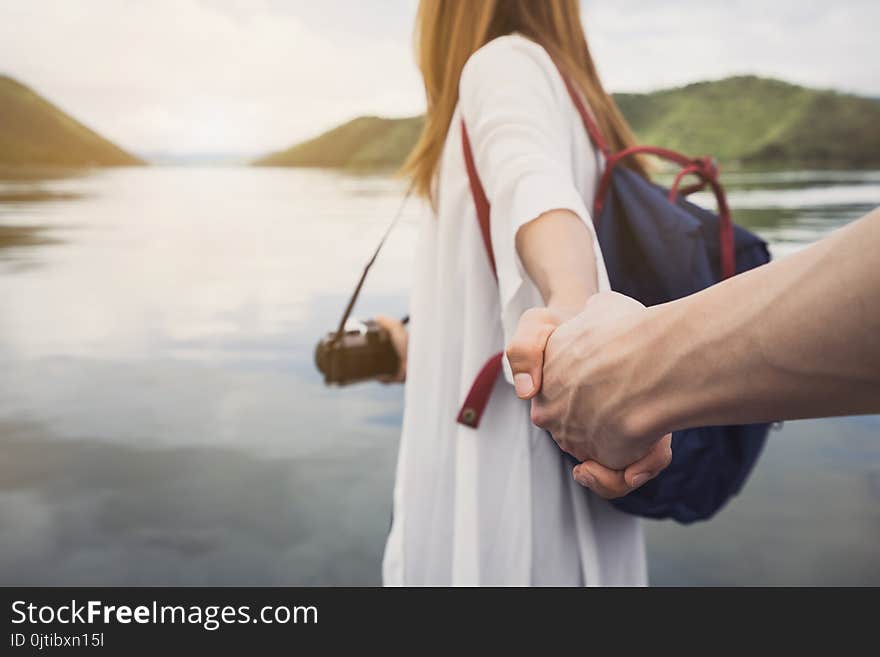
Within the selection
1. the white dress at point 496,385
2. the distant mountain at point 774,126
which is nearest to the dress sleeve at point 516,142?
the white dress at point 496,385

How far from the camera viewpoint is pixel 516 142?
2.59 ft

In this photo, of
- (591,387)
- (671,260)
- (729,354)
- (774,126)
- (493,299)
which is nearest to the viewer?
(729,354)

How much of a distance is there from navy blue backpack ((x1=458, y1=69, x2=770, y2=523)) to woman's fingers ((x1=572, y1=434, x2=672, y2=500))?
0.18 m

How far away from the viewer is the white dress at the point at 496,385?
2.63 ft

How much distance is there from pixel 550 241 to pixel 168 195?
1869 cm

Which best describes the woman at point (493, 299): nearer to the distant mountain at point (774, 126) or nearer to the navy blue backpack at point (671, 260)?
the navy blue backpack at point (671, 260)

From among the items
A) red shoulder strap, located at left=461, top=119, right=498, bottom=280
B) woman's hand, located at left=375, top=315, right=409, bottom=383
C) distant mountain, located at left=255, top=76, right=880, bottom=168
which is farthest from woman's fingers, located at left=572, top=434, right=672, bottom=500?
distant mountain, located at left=255, top=76, right=880, bottom=168

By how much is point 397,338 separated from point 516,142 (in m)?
0.52

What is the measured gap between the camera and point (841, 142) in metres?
14.2

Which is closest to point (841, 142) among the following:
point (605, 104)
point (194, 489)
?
point (194, 489)

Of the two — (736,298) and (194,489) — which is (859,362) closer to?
(736,298)

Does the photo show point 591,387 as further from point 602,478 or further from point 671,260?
point 671,260

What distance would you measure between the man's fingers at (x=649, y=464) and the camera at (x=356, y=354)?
2.14ft

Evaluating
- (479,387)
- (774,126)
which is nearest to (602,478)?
(479,387)
